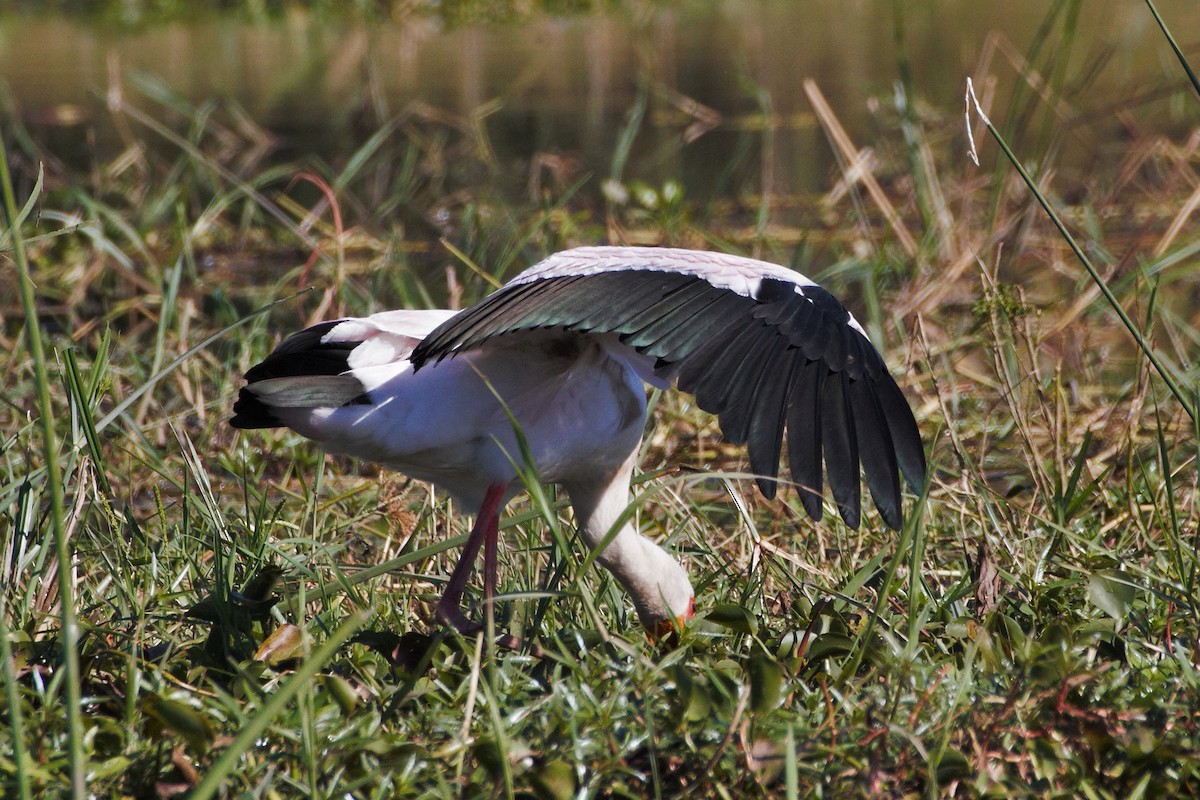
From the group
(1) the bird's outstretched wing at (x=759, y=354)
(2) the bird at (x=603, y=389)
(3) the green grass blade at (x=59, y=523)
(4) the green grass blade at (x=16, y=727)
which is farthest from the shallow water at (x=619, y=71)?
(4) the green grass blade at (x=16, y=727)

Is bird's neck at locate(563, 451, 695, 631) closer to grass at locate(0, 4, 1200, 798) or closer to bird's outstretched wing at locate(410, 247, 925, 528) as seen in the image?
grass at locate(0, 4, 1200, 798)

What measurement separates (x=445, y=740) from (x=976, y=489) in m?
1.28

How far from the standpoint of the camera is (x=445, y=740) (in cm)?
197

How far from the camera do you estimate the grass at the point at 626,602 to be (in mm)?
1862

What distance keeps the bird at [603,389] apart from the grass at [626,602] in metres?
0.10

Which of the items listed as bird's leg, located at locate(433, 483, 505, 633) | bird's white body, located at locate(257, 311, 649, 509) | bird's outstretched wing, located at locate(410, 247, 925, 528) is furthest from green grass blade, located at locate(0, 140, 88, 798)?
bird's leg, located at locate(433, 483, 505, 633)

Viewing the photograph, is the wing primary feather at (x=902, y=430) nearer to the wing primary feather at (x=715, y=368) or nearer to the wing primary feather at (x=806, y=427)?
the wing primary feather at (x=806, y=427)

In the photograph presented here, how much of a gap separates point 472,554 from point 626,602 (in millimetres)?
311

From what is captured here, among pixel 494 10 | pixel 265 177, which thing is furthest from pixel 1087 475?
pixel 494 10

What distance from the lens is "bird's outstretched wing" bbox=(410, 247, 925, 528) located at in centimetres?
212

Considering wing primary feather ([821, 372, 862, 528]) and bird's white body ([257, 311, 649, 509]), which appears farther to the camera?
bird's white body ([257, 311, 649, 509])

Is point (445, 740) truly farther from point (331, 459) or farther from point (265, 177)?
point (265, 177)

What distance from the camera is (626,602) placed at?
109 inches

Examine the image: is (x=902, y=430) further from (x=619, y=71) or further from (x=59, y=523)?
(x=619, y=71)
